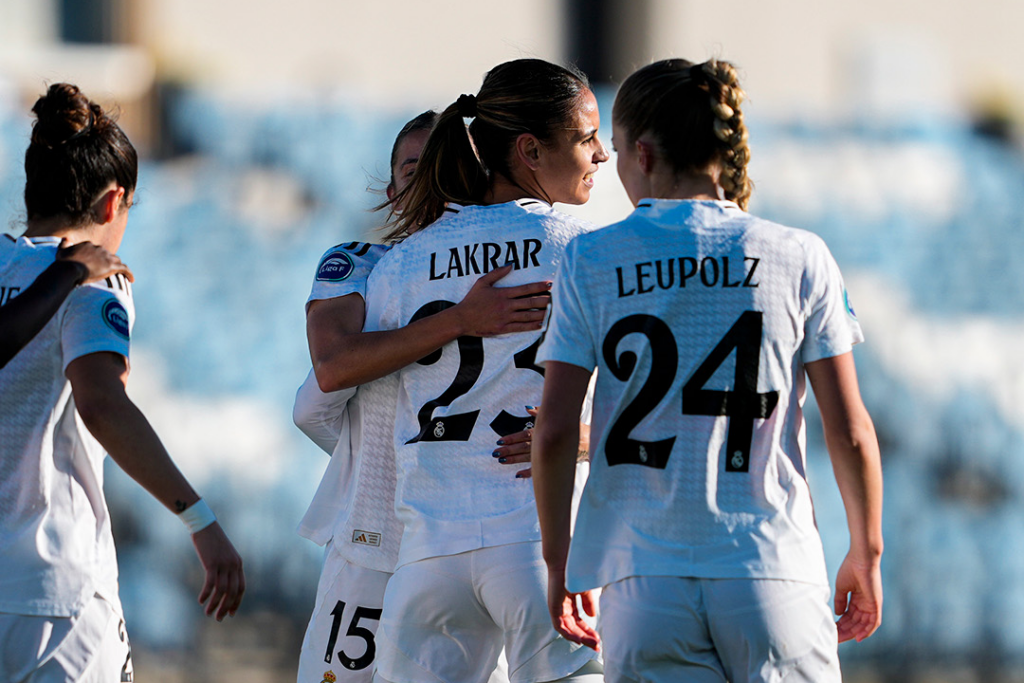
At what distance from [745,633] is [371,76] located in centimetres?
850

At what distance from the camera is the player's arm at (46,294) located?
2.37 metres

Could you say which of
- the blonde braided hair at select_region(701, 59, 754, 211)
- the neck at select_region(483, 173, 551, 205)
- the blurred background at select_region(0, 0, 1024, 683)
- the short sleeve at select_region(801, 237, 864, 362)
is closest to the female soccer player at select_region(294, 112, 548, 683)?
the neck at select_region(483, 173, 551, 205)

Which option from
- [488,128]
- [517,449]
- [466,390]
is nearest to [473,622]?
[517,449]

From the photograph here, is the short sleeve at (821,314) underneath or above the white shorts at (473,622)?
above

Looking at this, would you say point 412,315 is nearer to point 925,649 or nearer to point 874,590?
point 874,590

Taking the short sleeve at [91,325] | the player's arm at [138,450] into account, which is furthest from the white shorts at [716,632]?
the short sleeve at [91,325]

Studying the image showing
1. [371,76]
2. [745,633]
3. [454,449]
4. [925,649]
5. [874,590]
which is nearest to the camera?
[745,633]

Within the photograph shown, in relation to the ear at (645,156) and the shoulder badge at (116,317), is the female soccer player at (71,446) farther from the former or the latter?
the ear at (645,156)

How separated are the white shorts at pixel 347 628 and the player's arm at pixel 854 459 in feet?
3.54

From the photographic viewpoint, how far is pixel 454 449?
2.38 m

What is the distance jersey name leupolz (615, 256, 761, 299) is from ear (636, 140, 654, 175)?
0.67 feet

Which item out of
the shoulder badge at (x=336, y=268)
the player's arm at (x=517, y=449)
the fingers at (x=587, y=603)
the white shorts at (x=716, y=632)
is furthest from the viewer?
the shoulder badge at (x=336, y=268)

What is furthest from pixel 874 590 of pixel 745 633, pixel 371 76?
pixel 371 76

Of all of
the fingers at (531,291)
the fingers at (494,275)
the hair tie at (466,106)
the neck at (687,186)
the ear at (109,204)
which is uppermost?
the hair tie at (466,106)
